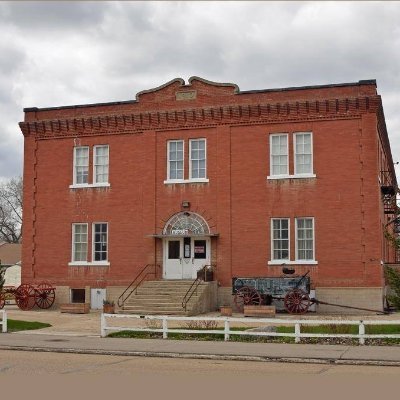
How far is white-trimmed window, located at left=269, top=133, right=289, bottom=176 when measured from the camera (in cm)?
3084

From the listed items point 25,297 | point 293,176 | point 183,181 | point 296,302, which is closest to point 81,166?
point 183,181

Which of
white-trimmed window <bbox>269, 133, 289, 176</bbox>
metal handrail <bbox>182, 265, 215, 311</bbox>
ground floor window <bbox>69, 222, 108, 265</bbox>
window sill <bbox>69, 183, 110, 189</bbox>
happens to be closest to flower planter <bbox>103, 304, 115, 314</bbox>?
metal handrail <bbox>182, 265, 215, 311</bbox>

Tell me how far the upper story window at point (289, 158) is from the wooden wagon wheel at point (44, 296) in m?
A: 12.1

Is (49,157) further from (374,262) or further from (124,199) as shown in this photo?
(374,262)

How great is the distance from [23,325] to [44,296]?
8504 millimetres

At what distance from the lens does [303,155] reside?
30.6 meters

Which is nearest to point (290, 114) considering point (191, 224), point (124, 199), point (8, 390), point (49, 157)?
point (191, 224)

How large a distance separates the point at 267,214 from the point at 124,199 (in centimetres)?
711

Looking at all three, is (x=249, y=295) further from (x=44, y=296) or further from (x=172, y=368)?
(x=172, y=368)

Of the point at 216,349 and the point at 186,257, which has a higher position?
the point at 186,257

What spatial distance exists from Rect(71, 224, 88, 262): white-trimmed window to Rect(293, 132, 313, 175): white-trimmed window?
10.8 metres

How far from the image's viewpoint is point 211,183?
3159cm

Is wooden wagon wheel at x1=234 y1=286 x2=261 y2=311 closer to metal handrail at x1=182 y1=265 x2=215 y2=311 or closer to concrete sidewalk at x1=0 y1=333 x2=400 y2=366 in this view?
metal handrail at x1=182 y1=265 x2=215 y2=311

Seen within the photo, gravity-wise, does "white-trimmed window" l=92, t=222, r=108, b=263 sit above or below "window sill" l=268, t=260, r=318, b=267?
above
